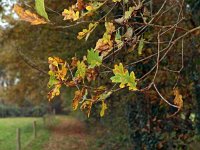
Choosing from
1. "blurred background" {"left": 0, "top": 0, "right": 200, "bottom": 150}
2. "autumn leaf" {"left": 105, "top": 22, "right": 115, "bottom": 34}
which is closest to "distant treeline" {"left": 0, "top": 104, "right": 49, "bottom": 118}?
"blurred background" {"left": 0, "top": 0, "right": 200, "bottom": 150}


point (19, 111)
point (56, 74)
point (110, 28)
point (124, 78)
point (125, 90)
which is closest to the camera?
point (124, 78)

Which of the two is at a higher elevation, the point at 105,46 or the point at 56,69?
the point at 105,46

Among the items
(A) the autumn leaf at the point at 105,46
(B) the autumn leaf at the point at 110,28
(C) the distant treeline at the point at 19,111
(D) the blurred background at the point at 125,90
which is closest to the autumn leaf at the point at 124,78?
(A) the autumn leaf at the point at 105,46

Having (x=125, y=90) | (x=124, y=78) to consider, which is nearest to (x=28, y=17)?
(x=124, y=78)

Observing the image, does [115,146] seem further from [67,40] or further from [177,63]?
[177,63]

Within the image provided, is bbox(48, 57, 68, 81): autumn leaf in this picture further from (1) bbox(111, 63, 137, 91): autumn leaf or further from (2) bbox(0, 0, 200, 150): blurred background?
(2) bbox(0, 0, 200, 150): blurred background

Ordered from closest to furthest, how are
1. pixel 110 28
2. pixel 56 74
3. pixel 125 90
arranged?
pixel 56 74
pixel 110 28
pixel 125 90

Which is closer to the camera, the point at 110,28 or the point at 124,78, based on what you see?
the point at 124,78

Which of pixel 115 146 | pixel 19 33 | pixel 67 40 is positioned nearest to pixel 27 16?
pixel 67 40

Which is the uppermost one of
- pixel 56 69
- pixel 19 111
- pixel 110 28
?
pixel 19 111

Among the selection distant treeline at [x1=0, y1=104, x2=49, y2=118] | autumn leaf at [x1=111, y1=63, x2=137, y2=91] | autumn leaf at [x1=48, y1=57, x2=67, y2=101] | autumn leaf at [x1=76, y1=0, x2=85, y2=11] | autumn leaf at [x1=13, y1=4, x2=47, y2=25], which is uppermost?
distant treeline at [x1=0, y1=104, x2=49, y2=118]

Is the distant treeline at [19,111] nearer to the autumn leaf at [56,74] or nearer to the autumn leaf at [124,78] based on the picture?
the autumn leaf at [56,74]

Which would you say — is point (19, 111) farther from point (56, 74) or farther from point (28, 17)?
point (28, 17)

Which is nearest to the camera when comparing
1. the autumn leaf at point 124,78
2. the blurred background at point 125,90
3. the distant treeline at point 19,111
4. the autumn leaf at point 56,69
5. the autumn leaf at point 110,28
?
the autumn leaf at point 124,78
